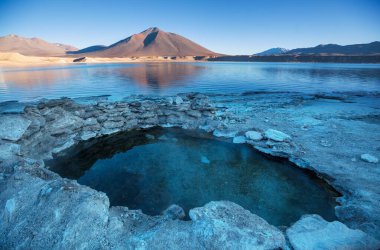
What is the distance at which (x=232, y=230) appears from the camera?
398cm

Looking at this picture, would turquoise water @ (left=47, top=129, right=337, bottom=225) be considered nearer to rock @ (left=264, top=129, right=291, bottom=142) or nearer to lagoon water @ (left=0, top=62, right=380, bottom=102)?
rock @ (left=264, top=129, right=291, bottom=142)

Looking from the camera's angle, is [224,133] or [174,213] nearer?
[174,213]

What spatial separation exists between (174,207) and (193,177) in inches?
77.3

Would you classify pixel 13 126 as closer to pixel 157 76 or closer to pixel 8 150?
pixel 8 150

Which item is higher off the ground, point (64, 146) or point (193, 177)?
point (64, 146)

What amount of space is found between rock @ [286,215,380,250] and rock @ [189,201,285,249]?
0.33 metres

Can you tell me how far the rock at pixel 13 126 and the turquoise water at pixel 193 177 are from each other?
169 centimetres

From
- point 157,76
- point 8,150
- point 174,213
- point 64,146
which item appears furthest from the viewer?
point 157,76

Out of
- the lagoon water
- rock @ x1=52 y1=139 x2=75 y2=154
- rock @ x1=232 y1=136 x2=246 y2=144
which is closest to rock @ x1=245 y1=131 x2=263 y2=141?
rock @ x1=232 y1=136 x2=246 y2=144

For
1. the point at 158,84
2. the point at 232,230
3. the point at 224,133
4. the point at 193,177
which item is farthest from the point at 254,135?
the point at 158,84

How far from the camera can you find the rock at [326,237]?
3.72 m

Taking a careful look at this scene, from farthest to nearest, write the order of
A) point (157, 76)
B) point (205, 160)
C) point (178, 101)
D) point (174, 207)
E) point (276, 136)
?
1. point (157, 76)
2. point (178, 101)
3. point (276, 136)
4. point (205, 160)
5. point (174, 207)

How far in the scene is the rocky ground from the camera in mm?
3883

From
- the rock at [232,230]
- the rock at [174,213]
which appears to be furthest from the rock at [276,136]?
the rock at [174,213]
